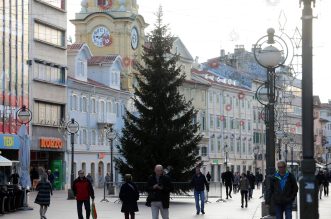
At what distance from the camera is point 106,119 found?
84125 millimetres

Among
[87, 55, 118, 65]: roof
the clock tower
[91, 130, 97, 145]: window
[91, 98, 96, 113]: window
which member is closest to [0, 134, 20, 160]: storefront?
[91, 130, 97, 145]: window

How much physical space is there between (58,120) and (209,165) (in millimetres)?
41274

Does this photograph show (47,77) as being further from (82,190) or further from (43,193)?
(82,190)

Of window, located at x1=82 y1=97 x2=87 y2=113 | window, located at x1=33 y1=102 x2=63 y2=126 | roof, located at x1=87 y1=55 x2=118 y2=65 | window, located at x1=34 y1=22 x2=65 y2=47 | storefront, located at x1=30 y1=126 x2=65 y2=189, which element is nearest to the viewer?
storefront, located at x1=30 y1=126 x2=65 y2=189

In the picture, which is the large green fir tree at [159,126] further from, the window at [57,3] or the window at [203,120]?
the window at [203,120]

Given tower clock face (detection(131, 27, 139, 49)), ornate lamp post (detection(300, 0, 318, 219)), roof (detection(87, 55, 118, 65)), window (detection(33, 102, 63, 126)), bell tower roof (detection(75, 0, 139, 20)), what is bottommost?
ornate lamp post (detection(300, 0, 318, 219))

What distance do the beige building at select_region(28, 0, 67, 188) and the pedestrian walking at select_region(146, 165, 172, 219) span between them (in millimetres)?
48781

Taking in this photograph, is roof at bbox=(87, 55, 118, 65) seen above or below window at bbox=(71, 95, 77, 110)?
above

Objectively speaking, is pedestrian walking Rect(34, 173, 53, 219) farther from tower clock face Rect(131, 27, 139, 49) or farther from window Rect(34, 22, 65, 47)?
tower clock face Rect(131, 27, 139, 49)

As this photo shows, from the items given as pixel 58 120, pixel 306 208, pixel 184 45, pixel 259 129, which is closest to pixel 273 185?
pixel 306 208

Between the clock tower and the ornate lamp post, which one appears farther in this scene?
the clock tower

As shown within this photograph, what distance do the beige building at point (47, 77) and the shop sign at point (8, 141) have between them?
3873 mm

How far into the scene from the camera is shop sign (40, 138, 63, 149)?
231 feet

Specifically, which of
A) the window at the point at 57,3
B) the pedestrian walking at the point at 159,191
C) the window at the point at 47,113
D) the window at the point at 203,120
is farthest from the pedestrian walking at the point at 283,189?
the window at the point at 203,120
